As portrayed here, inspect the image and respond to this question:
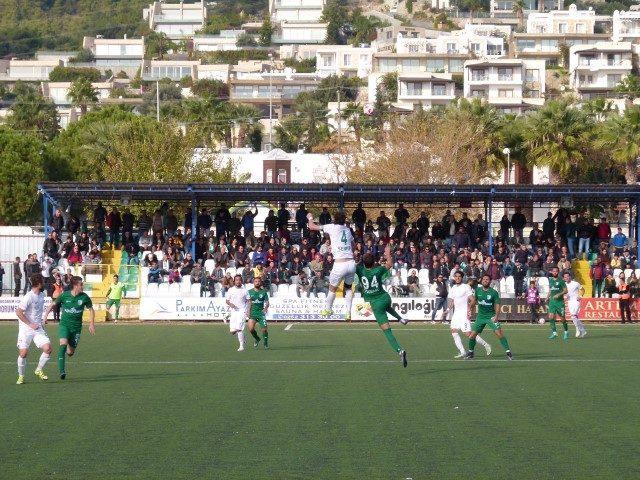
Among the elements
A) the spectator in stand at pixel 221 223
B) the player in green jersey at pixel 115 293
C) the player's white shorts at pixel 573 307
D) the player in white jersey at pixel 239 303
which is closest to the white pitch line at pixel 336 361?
the player in white jersey at pixel 239 303

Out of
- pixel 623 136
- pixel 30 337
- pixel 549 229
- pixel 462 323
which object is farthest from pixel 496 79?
pixel 30 337

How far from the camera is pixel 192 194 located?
4441cm

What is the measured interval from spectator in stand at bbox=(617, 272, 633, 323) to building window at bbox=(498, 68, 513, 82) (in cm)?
9102

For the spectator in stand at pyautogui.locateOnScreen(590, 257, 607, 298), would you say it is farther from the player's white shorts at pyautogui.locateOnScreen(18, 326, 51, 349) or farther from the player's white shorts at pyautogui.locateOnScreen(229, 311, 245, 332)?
the player's white shorts at pyautogui.locateOnScreen(18, 326, 51, 349)

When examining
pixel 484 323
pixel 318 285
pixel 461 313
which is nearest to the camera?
pixel 484 323

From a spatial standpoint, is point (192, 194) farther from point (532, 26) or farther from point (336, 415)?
point (532, 26)

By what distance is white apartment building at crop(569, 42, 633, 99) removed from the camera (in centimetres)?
13725

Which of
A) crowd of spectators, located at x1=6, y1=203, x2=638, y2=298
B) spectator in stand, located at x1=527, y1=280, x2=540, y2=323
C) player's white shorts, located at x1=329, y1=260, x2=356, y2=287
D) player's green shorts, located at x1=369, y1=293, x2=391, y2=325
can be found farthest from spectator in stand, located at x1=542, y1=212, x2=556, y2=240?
player's green shorts, located at x1=369, y1=293, x2=391, y2=325

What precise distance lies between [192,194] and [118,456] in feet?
102

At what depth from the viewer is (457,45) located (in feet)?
512

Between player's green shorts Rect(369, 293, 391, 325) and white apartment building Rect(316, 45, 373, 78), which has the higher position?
white apartment building Rect(316, 45, 373, 78)

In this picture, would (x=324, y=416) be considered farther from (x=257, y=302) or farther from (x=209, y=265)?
(x=209, y=265)

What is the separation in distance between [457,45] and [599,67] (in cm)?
2344

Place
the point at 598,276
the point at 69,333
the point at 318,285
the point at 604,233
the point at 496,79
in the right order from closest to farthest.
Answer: the point at 69,333 < the point at 318,285 < the point at 598,276 < the point at 604,233 < the point at 496,79
